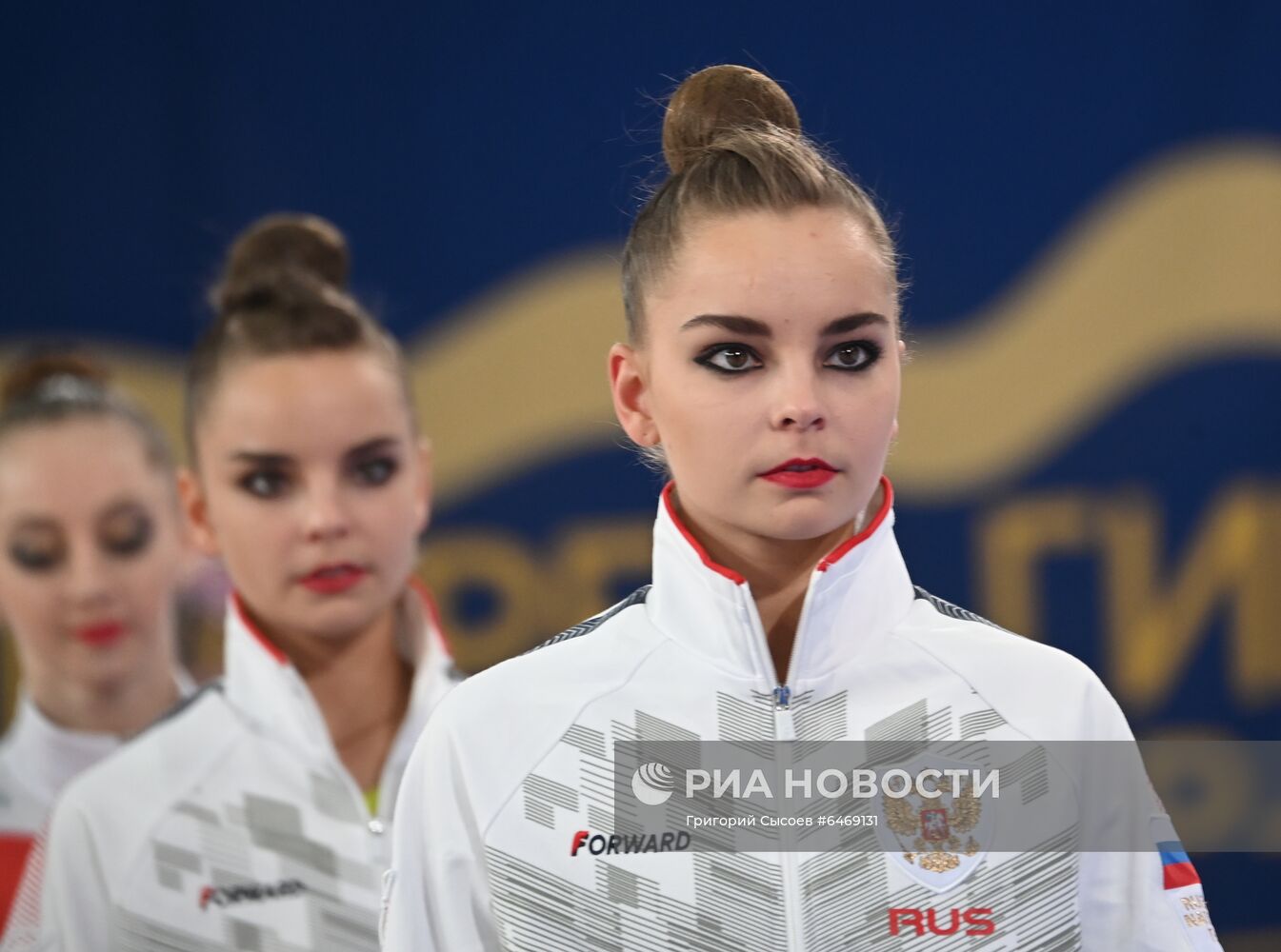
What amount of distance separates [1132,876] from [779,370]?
553 mm

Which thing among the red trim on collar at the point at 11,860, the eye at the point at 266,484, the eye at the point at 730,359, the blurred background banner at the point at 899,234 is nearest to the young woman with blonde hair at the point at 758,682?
the eye at the point at 730,359

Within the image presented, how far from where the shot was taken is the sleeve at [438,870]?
1.60 m

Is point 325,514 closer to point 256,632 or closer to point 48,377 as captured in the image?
point 256,632

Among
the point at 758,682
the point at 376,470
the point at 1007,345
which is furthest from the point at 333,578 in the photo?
the point at 1007,345

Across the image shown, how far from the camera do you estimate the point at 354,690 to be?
7.79 ft

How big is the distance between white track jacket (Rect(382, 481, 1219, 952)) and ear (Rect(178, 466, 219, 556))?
874 mm

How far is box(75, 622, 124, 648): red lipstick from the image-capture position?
2959 mm

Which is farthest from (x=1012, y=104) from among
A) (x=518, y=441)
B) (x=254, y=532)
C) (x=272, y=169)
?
(x=254, y=532)

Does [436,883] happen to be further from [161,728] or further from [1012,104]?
[1012,104]

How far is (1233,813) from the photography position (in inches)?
147

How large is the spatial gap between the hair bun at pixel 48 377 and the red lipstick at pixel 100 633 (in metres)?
0.45

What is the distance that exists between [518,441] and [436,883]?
84.8 inches

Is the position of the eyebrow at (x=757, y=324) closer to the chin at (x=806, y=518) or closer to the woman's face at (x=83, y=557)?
the chin at (x=806, y=518)
